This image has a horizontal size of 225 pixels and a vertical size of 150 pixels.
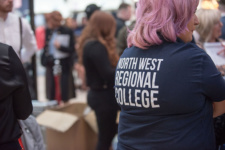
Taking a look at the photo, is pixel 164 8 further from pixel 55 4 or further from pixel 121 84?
pixel 55 4

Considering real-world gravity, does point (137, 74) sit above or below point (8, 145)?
above

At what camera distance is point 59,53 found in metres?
5.54

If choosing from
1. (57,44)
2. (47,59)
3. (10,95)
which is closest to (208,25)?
(10,95)

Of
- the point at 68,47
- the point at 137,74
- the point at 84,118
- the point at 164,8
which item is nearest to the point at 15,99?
the point at 137,74

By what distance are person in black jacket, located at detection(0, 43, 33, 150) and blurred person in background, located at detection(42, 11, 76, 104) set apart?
377 cm

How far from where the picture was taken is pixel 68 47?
5535 millimetres

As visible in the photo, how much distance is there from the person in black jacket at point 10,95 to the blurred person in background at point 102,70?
3.47 ft

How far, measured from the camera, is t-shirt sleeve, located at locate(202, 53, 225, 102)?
4.58 feet

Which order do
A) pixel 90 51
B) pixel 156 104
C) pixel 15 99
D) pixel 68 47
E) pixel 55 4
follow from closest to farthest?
pixel 156 104 → pixel 15 99 → pixel 90 51 → pixel 68 47 → pixel 55 4

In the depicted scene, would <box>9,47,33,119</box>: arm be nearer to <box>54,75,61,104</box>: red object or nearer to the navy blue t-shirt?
the navy blue t-shirt

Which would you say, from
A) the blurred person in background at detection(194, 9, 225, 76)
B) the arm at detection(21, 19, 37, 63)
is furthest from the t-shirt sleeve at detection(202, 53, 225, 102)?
the arm at detection(21, 19, 37, 63)

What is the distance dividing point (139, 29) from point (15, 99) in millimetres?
740

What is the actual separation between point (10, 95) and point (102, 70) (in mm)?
1117

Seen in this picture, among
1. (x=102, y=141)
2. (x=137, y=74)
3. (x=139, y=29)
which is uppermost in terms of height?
(x=139, y=29)
